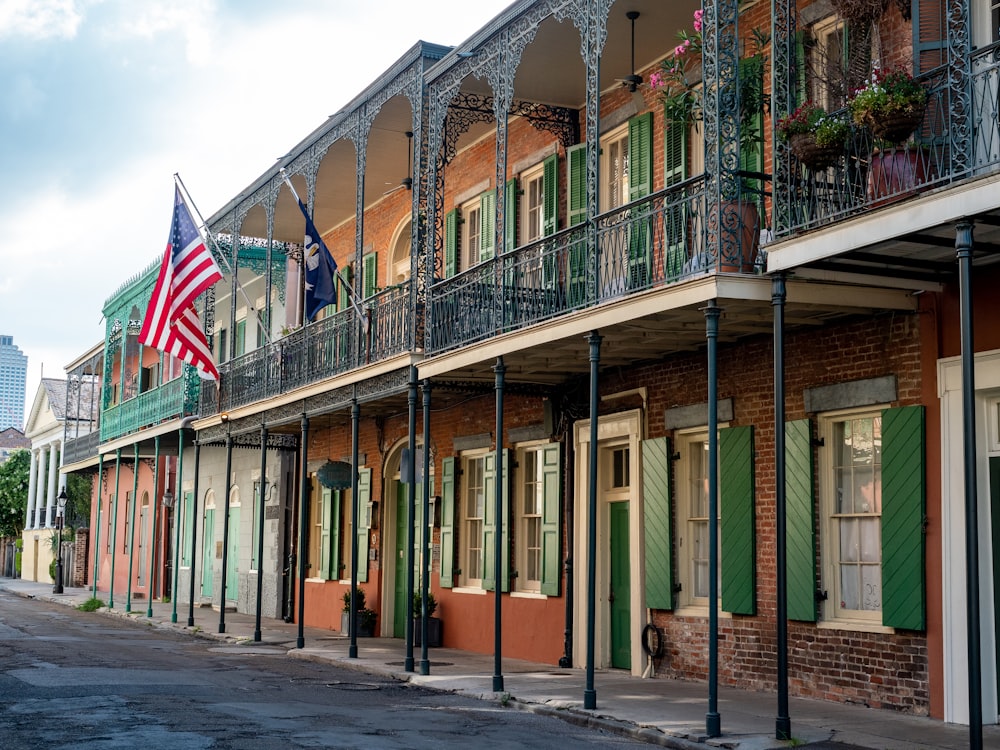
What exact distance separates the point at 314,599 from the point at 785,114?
14.3 meters

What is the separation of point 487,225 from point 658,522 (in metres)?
5.72

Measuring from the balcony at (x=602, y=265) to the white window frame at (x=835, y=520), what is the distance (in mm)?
1953

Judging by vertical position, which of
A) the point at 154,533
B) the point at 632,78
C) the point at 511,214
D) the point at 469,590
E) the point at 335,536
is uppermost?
the point at 632,78

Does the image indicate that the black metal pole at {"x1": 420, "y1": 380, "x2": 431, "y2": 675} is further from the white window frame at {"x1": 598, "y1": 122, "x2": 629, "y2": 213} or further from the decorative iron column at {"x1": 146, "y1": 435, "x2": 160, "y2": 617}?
the decorative iron column at {"x1": 146, "y1": 435, "x2": 160, "y2": 617}

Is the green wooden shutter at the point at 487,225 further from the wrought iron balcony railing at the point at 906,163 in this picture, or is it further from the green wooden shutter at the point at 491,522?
the wrought iron balcony railing at the point at 906,163

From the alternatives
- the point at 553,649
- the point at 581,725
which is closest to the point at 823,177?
the point at 581,725

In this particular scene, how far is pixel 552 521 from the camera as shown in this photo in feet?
48.3

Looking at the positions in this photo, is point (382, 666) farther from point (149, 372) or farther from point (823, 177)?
point (149, 372)

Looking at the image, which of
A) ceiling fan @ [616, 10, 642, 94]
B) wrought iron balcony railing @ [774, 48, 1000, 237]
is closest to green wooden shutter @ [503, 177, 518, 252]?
ceiling fan @ [616, 10, 642, 94]

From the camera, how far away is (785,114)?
9.77 meters

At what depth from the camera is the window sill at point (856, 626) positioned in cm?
1025

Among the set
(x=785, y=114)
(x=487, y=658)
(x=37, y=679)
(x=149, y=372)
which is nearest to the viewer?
(x=785, y=114)

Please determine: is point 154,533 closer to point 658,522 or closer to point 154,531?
point 154,531

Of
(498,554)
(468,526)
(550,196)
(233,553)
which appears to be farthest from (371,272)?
(498,554)
